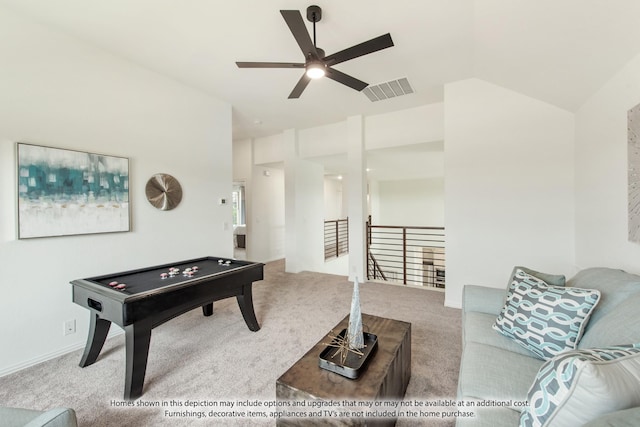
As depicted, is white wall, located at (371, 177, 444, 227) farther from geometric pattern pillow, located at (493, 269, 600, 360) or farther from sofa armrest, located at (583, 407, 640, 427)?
sofa armrest, located at (583, 407, 640, 427)

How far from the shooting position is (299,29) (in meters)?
1.75

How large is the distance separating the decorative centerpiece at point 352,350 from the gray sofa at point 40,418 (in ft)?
3.33

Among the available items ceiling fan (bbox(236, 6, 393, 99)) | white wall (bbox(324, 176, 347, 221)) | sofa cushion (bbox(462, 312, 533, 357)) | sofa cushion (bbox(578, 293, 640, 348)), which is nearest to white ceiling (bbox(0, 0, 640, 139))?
ceiling fan (bbox(236, 6, 393, 99))

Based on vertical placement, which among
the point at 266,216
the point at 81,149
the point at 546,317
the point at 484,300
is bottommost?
the point at 484,300

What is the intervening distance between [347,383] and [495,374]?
0.74 m

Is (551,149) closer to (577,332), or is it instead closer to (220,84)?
(577,332)

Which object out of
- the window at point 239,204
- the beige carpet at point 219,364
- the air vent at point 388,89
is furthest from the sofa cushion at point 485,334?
the window at point 239,204

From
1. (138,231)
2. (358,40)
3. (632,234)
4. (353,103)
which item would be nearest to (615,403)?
(632,234)

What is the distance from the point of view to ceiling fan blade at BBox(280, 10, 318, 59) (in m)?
1.61

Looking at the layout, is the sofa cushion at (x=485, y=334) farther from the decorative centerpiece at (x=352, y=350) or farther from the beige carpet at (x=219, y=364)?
the decorative centerpiece at (x=352, y=350)

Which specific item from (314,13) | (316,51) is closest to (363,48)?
(316,51)

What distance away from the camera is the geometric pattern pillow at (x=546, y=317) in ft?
4.57

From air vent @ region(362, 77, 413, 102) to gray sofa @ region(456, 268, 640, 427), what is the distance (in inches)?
106

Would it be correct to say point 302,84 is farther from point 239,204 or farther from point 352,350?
point 239,204
